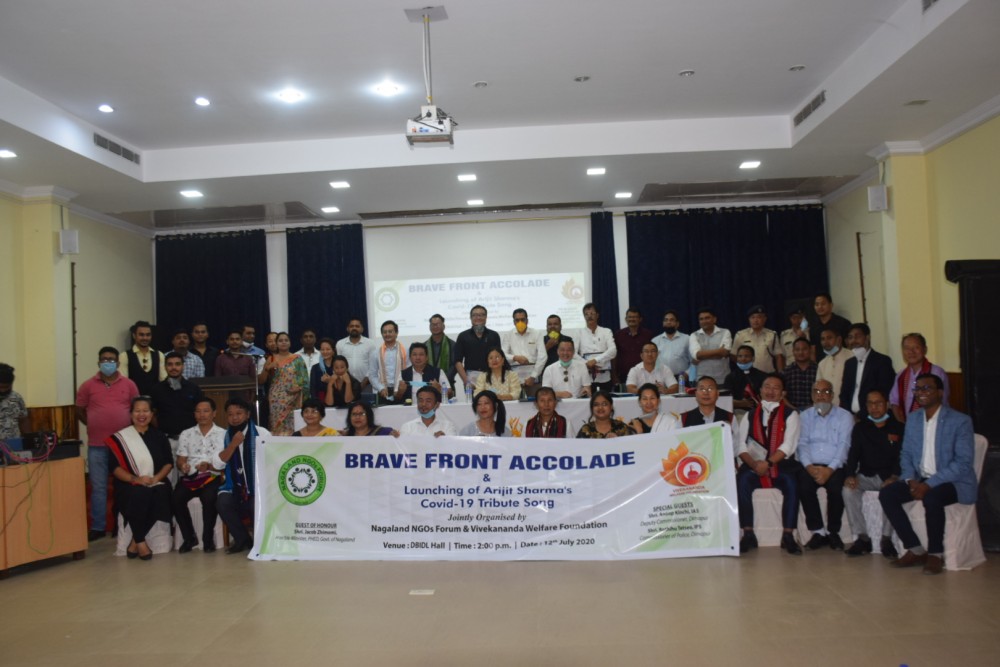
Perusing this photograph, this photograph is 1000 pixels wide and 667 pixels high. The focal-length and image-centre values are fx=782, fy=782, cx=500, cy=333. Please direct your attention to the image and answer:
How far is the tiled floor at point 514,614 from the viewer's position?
3375 millimetres

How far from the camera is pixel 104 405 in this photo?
6473 mm

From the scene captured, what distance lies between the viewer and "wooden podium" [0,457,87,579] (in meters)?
5.11

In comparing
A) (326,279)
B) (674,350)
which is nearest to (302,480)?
(674,350)

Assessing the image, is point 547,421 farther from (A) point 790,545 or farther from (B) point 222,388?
(B) point 222,388

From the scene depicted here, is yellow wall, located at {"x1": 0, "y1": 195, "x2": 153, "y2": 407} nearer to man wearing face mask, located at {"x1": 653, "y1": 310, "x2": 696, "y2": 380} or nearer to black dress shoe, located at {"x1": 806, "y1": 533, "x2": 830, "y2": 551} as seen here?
man wearing face mask, located at {"x1": 653, "y1": 310, "x2": 696, "y2": 380}

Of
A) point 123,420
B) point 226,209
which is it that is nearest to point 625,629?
point 123,420

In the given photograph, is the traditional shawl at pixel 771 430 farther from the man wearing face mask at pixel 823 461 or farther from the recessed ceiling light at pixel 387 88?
the recessed ceiling light at pixel 387 88

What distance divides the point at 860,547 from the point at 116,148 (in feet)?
22.8

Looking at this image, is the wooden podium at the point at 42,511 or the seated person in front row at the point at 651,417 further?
the seated person in front row at the point at 651,417

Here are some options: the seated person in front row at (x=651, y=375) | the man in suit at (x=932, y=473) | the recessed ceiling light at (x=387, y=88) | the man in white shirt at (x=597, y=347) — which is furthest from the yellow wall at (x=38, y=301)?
the man in suit at (x=932, y=473)

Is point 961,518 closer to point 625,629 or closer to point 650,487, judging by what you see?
point 650,487

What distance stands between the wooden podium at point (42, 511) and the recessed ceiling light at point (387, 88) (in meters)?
3.59

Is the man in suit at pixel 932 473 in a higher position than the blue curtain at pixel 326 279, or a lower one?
lower

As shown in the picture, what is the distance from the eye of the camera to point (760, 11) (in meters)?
5.07
